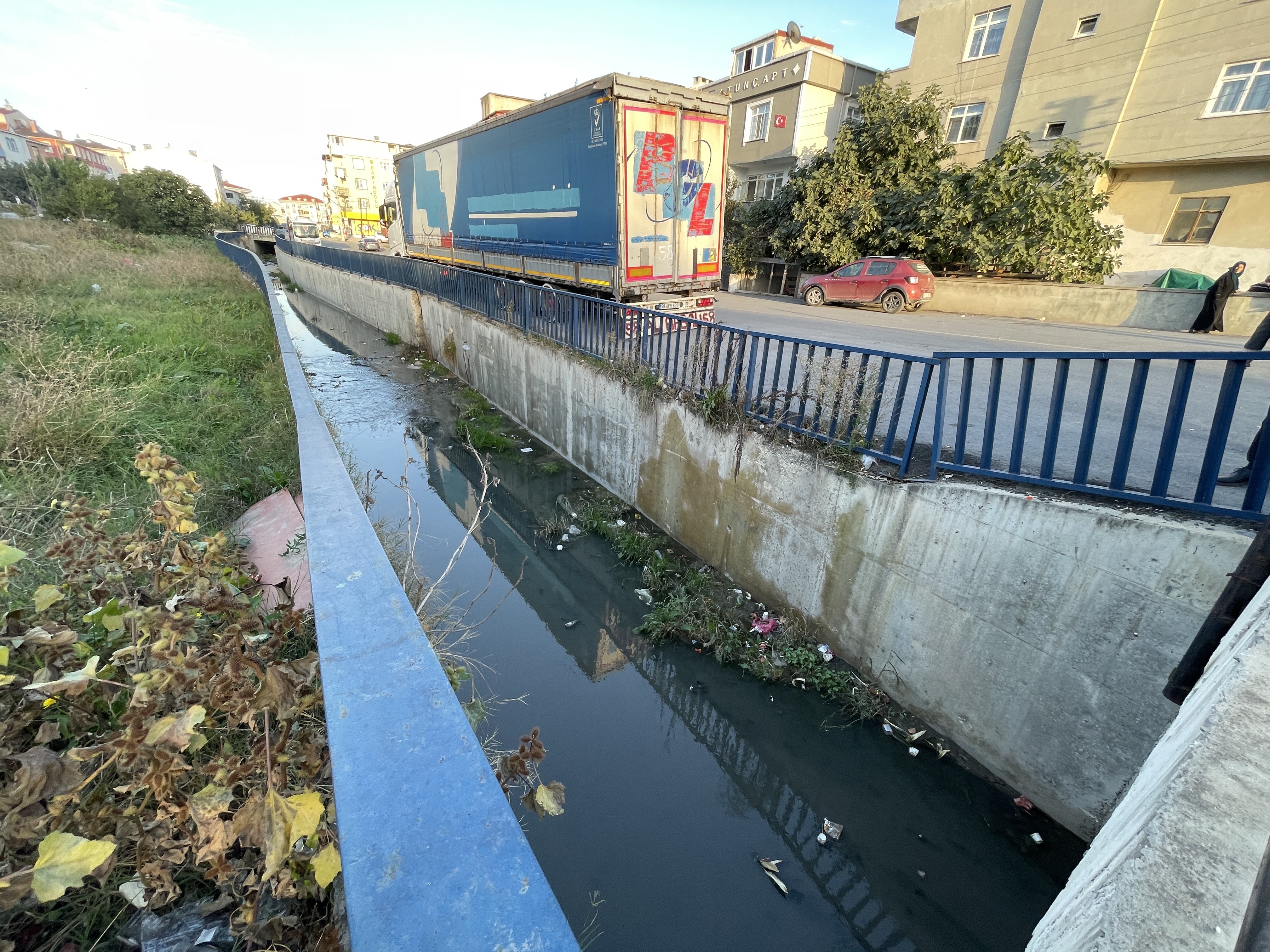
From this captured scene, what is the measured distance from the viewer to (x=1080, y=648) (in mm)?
3203

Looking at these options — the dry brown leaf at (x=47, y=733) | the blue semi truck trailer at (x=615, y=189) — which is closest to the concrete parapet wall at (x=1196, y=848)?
the dry brown leaf at (x=47, y=733)

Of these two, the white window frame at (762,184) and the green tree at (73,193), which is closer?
the white window frame at (762,184)

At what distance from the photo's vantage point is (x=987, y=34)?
16.8 m

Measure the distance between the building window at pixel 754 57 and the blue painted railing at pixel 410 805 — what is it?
2918 centimetres

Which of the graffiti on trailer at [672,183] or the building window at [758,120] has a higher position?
the building window at [758,120]

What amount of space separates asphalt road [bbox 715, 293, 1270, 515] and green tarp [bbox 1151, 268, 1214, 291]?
Answer: 3719 mm

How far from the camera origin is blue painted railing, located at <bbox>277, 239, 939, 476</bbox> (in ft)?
14.2

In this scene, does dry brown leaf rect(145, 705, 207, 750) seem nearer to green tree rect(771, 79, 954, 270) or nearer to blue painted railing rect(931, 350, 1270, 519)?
blue painted railing rect(931, 350, 1270, 519)

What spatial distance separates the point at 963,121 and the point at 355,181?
286 ft

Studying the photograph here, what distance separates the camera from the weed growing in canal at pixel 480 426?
904 centimetres

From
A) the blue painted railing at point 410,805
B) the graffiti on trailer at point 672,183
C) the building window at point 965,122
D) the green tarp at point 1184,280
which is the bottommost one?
the blue painted railing at point 410,805

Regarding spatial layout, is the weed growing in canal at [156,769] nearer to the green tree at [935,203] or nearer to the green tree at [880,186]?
the green tree at [935,203]

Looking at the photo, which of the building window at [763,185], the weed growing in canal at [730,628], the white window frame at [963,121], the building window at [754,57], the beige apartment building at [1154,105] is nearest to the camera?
the weed growing in canal at [730,628]

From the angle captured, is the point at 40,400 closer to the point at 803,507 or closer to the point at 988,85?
the point at 803,507
